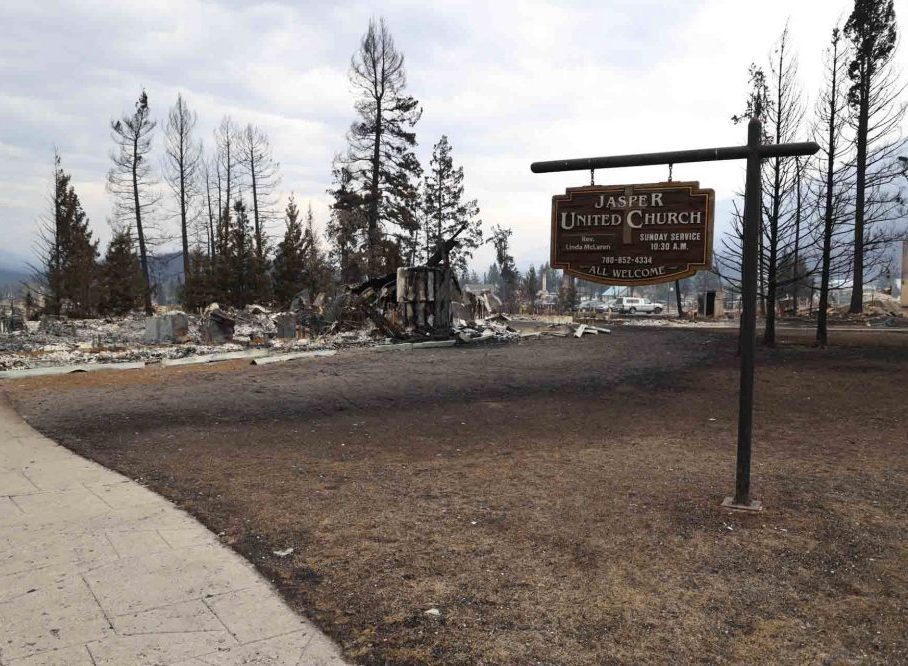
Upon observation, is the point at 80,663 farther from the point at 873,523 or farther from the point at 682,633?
the point at 873,523

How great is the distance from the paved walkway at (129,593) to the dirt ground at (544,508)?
0.19 metres

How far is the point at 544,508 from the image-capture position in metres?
4.73

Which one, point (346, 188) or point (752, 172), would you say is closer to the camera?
point (752, 172)

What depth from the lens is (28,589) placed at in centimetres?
335

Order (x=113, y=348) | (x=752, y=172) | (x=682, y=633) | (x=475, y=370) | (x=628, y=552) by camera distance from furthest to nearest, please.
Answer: (x=113, y=348)
(x=475, y=370)
(x=752, y=172)
(x=628, y=552)
(x=682, y=633)

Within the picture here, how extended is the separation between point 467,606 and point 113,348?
17616mm

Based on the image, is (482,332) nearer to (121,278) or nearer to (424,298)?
(424,298)

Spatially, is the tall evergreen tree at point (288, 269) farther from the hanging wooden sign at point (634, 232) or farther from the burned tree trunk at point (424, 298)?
the hanging wooden sign at point (634, 232)

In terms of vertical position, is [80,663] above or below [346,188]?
below

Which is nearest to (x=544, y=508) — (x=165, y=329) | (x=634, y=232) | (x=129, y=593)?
(x=634, y=232)

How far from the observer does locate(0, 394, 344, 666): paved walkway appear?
2.77 m

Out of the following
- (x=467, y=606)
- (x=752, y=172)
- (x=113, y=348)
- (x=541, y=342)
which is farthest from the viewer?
(x=541, y=342)

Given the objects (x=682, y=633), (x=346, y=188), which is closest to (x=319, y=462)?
(x=682, y=633)

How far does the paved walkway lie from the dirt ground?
19 centimetres
